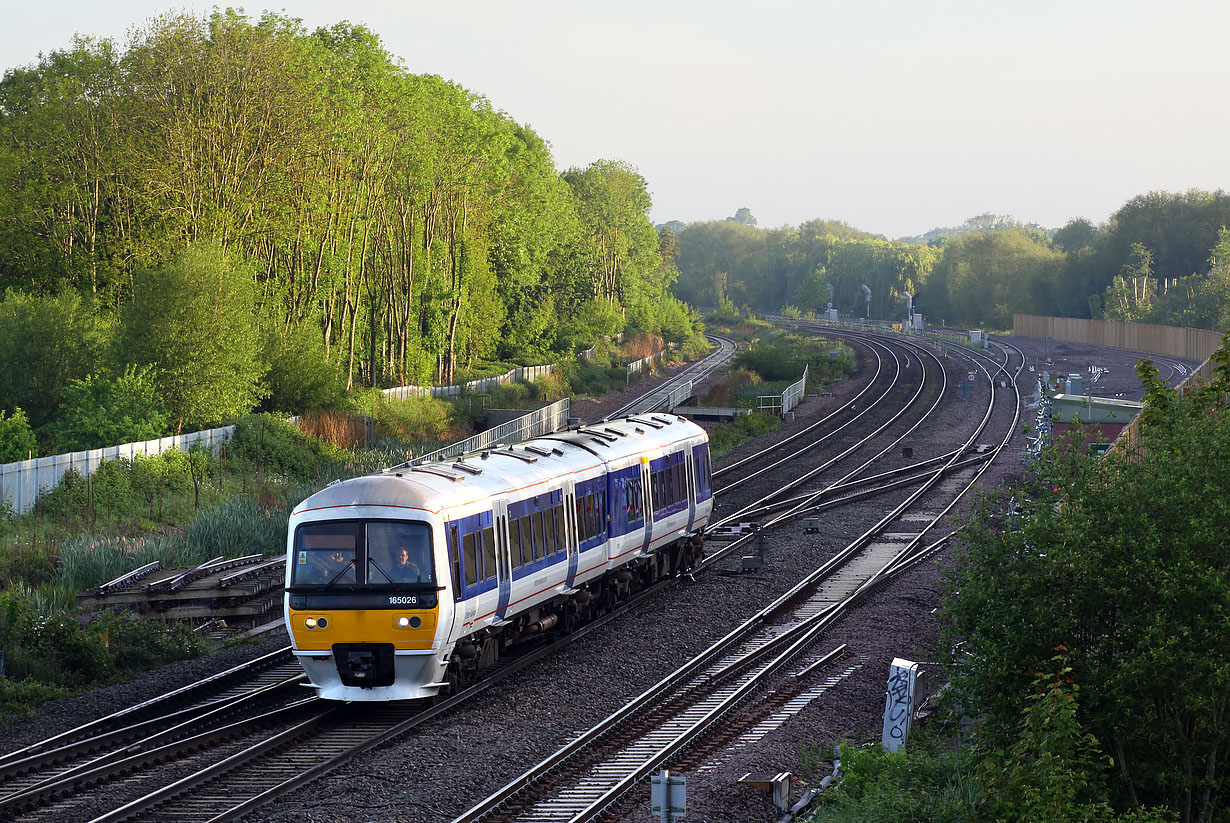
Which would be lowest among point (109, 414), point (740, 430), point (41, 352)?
point (740, 430)

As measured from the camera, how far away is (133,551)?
90.0 ft

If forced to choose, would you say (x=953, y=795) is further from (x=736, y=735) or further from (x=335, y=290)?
(x=335, y=290)

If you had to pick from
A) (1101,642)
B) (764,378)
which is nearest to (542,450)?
(1101,642)

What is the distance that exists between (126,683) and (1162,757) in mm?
13826

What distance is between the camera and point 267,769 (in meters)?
14.9

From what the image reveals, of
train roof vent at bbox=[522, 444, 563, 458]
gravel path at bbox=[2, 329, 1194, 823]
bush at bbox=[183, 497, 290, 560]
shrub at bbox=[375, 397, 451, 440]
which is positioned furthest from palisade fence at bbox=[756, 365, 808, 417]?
train roof vent at bbox=[522, 444, 563, 458]

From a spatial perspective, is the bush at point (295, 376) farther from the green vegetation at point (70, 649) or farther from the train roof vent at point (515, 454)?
the train roof vent at point (515, 454)

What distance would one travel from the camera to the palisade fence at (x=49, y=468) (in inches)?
1227

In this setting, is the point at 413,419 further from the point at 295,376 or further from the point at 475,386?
the point at 475,386

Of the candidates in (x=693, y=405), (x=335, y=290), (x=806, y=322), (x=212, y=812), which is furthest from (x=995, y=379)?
(x=806, y=322)

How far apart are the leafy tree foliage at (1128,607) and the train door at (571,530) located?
8.92 meters

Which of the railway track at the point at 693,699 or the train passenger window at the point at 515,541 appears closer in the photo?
the railway track at the point at 693,699

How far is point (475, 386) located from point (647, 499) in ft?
126

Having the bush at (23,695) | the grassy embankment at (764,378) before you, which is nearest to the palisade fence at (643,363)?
the grassy embankment at (764,378)
